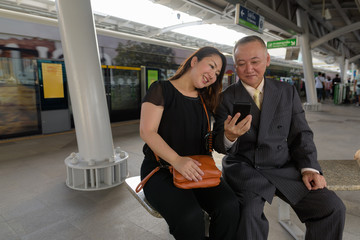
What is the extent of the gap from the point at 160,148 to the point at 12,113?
5.68m

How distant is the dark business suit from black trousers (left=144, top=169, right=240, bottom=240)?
0.12m

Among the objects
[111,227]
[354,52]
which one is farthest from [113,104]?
[354,52]

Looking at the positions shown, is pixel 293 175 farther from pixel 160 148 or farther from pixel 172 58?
pixel 172 58

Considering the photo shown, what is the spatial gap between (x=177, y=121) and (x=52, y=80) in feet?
18.9

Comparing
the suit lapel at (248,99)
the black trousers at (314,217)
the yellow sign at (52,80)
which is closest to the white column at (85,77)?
the suit lapel at (248,99)

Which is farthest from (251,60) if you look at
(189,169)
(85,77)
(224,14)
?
(224,14)

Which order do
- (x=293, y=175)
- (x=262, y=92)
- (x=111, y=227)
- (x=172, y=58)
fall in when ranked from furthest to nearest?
(x=172, y=58), (x=111, y=227), (x=262, y=92), (x=293, y=175)

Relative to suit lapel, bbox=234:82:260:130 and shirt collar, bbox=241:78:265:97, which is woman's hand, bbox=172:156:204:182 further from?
shirt collar, bbox=241:78:265:97

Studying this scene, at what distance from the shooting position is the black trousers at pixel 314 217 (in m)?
1.57

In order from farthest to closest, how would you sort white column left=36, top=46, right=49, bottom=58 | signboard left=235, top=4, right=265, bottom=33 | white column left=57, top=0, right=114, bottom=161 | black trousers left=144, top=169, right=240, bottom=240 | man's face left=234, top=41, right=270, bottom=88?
signboard left=235, top=4, right=265, bottom=33 → white column left=36, top=46, right=49, bottom=58 → white column left=57, top=0, right=114, bottom=161 → man's face left=234, top=41, right=270, bottom=88 → black trousers left=144, top=169, right=240, bottom=240

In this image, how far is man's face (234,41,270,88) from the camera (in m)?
1.84

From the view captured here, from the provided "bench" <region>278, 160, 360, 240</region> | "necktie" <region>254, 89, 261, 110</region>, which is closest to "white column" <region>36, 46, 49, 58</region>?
"necktie" <region>254, 89, 261, 110</region>

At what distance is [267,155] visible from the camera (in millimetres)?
1829

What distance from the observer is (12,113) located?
231 inches
